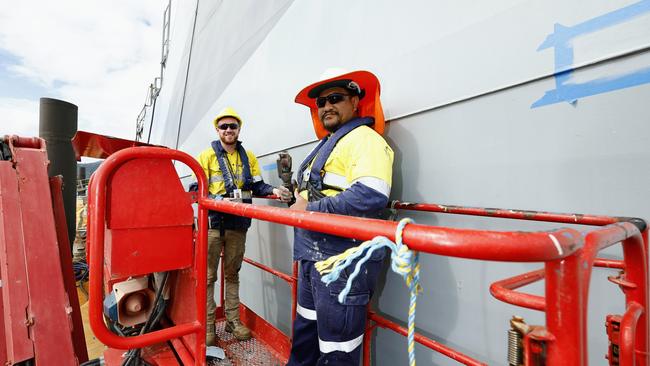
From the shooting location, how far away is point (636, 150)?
40.4 inches

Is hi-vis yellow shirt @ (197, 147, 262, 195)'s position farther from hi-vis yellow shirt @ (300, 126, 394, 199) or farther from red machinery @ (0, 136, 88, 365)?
hi-vis yellow shirt @ (300, 126, 394, 199)

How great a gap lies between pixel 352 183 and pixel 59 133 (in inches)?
185

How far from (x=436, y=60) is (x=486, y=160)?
0.61m

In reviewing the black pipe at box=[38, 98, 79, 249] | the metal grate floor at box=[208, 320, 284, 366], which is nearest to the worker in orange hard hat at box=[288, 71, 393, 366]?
the metal grate floor at box=[208, 320, 284, 366]

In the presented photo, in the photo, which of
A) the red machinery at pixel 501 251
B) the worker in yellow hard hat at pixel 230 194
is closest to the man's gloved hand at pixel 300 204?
the red machinery at pixel 501 251

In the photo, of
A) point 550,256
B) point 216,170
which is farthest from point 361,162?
point 216,170

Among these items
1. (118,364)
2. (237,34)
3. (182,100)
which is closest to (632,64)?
(118,364)

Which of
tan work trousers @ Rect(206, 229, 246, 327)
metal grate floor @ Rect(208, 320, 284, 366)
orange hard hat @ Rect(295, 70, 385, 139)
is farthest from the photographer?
tan work trousers @ Rect(206, 229, 246, 327)

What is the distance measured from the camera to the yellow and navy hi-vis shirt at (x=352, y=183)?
138cm

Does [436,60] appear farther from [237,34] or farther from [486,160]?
[237,34]

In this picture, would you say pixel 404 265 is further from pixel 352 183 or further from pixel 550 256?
pixel 352 183

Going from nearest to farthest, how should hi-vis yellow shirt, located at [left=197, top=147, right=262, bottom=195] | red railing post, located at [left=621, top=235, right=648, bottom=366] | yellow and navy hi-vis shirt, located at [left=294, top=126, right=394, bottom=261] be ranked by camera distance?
red railing post, located at [left=621, top=235, right=648, bottom=366], yellow and navy hi-vis shirt, located at [left=294, top=126, right=394, bottom=261], hi-vis yellow shirt, located at [left=197, top=147, right=262, bottom=195]

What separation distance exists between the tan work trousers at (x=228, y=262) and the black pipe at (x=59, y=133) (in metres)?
2.71

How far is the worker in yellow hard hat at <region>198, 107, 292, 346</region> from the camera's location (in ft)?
8.40
